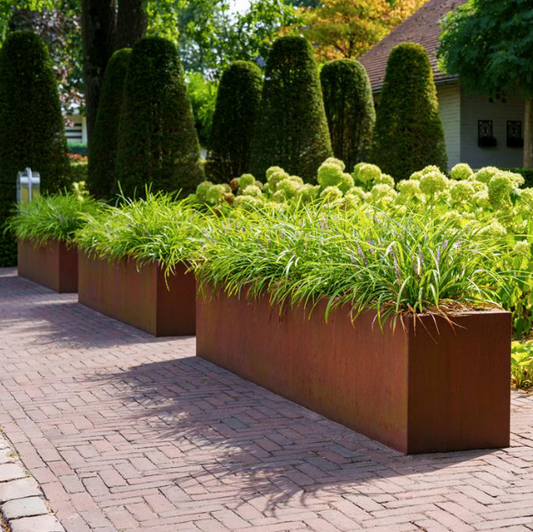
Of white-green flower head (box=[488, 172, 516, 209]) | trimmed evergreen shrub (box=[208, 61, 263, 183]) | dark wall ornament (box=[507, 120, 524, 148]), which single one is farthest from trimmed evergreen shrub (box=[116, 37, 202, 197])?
dark wall ornament (box=[507, 120, 524, 148])

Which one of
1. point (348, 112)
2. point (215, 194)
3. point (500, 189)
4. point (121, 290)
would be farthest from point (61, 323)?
point (348, 112)

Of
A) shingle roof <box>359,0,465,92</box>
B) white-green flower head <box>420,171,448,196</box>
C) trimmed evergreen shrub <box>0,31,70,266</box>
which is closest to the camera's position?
white-green flower head <box>420,171,448,196</box>

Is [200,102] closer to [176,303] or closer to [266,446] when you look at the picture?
[176,303]

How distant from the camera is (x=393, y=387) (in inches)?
230

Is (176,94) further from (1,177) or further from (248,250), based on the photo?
(248,250)

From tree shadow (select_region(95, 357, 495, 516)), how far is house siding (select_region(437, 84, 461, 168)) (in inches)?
978

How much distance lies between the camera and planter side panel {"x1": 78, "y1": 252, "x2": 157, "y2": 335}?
34.3 feet

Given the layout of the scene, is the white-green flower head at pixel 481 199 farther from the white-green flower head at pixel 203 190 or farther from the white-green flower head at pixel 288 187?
the white-green flower head at pixel 203 190

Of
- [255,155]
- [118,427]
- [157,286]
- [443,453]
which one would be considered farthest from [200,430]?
[255,155]

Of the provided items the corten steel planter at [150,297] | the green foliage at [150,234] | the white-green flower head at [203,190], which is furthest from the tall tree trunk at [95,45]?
the corten steel planter at [150,297]

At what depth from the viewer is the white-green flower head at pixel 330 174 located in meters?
10.9

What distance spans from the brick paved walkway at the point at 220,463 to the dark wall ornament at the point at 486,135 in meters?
24.5

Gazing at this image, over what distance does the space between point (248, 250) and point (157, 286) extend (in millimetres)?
2509

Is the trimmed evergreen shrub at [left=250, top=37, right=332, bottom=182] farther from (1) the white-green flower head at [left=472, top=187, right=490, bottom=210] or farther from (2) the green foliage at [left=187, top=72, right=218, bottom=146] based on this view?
(2) the green foliage at [left=187, top=72, right=218, bottom=146]
